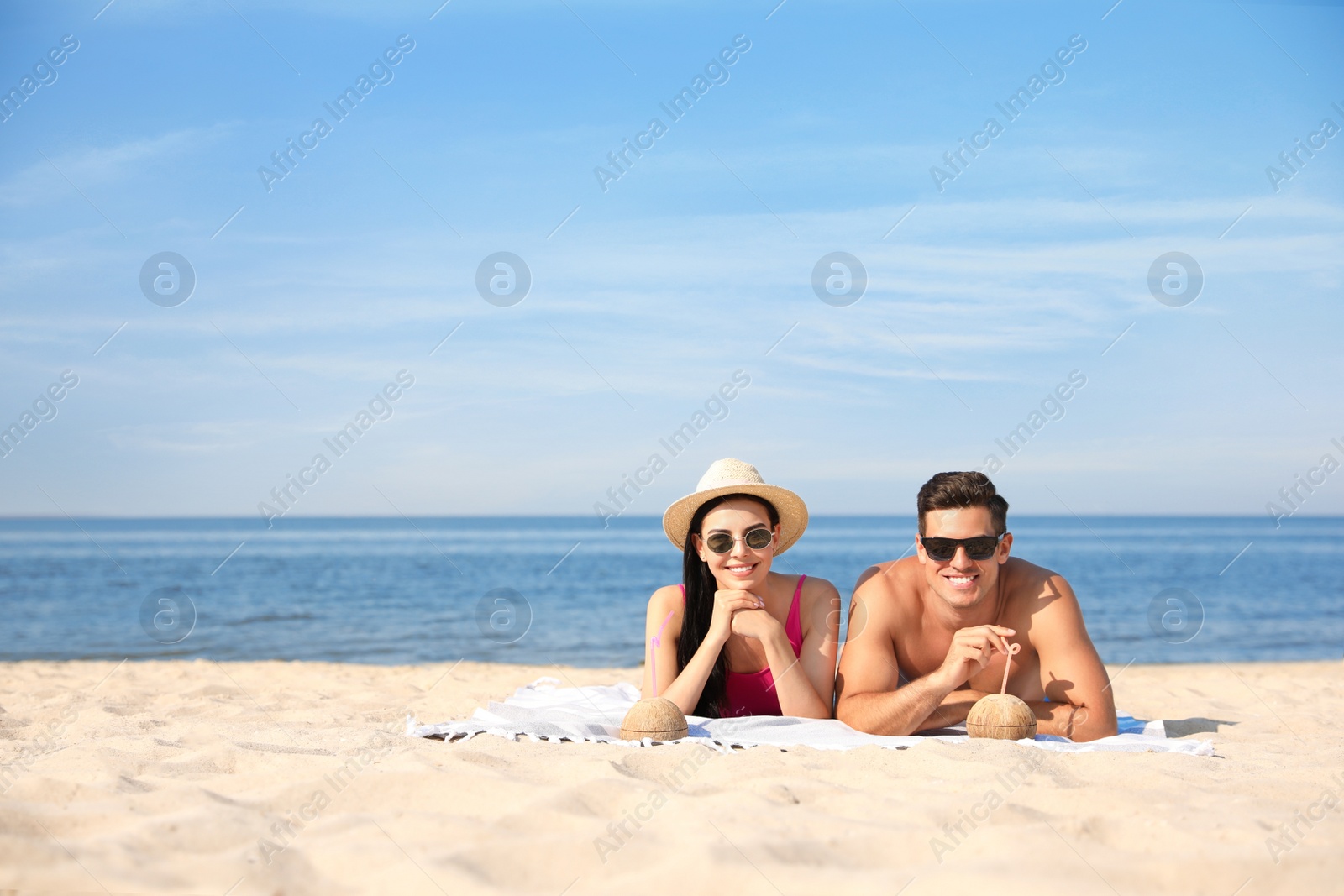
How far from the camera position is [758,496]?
5.14 meters

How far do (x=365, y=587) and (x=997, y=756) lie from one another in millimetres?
21345

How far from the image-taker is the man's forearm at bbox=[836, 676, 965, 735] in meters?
4.54

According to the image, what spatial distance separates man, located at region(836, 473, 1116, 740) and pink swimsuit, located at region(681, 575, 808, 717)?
41cm

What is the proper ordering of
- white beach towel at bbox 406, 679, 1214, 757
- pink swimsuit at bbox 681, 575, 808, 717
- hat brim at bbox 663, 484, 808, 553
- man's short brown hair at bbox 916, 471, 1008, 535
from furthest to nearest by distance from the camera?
pink swimsuit at bbox 681, 575, 808, 717, hat brim at bbox 663, 484, 808, 553, man's short brown hair at bbox 916, 471, 1008, 535, white beach towel at bbox 406, 679, 1214, 757

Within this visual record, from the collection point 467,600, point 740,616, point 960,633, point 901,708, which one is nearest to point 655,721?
point 740,616

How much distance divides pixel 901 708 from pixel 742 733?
756mm

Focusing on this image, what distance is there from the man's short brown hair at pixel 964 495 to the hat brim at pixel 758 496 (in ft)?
2.15

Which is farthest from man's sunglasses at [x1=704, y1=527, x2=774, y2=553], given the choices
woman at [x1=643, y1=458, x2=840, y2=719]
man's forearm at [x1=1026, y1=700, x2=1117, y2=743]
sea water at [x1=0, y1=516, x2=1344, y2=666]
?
sea water at [x1=0, y1=516, x2=1344, y2=666]

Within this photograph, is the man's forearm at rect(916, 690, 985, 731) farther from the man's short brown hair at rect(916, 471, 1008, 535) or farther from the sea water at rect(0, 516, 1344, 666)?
the sea water at rect(0, 516, 1344, 666)

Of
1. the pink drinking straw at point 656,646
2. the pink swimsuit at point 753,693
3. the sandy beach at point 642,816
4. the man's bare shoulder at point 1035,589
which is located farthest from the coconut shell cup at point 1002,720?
the pink drinking straw at point 656,646

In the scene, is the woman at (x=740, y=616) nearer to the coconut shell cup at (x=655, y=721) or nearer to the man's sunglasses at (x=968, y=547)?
the coconut shell cup at (x=655, y=721)

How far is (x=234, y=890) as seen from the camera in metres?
2.63

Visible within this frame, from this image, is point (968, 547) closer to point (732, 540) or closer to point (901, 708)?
point (901, 708)

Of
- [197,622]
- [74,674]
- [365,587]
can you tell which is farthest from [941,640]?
[365,587]
